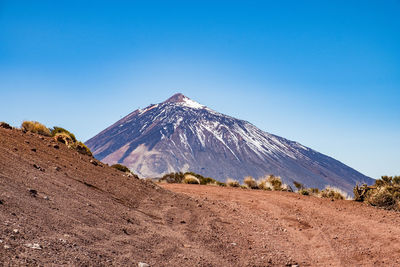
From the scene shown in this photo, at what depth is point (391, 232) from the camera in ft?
33.2

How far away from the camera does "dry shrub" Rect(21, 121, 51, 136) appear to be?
597 inches

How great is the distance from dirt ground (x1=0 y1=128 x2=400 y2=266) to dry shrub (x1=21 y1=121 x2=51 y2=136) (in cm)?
178

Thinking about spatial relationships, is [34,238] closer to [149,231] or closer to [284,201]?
[149,231]

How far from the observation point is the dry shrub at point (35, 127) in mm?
15172

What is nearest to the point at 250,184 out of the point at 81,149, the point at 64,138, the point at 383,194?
the point at 383,194

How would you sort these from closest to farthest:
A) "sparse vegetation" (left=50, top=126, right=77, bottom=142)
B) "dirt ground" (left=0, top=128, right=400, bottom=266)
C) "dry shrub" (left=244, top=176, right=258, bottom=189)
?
"dirt ground" (left=0, top=128, right=400, bottom=266)
"sparse vegetation" (left=50, top=126, right=77, bottom=142)
"dry shrub" (left=244, top=176, right=258, bottom=189)

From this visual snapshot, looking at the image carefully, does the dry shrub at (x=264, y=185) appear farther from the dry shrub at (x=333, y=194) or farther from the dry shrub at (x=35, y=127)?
the dry shrub at (x=35, y=127)

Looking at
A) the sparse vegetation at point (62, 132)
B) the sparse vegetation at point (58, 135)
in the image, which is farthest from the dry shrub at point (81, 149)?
the sparse vegetation at point (62, 132)

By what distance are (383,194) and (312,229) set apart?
5.36 metres

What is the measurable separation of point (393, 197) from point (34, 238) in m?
13.8

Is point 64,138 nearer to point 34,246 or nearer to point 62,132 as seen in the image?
point 62,132

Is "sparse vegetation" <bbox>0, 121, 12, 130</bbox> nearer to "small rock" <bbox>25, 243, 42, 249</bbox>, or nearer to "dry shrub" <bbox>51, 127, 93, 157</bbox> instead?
"dry shrub" <bbox>51, 127, 93, 157</bbox>

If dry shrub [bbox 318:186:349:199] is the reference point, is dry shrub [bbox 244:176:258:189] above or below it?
above

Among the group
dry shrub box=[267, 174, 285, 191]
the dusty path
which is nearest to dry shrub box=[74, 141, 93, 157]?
the dusty path
